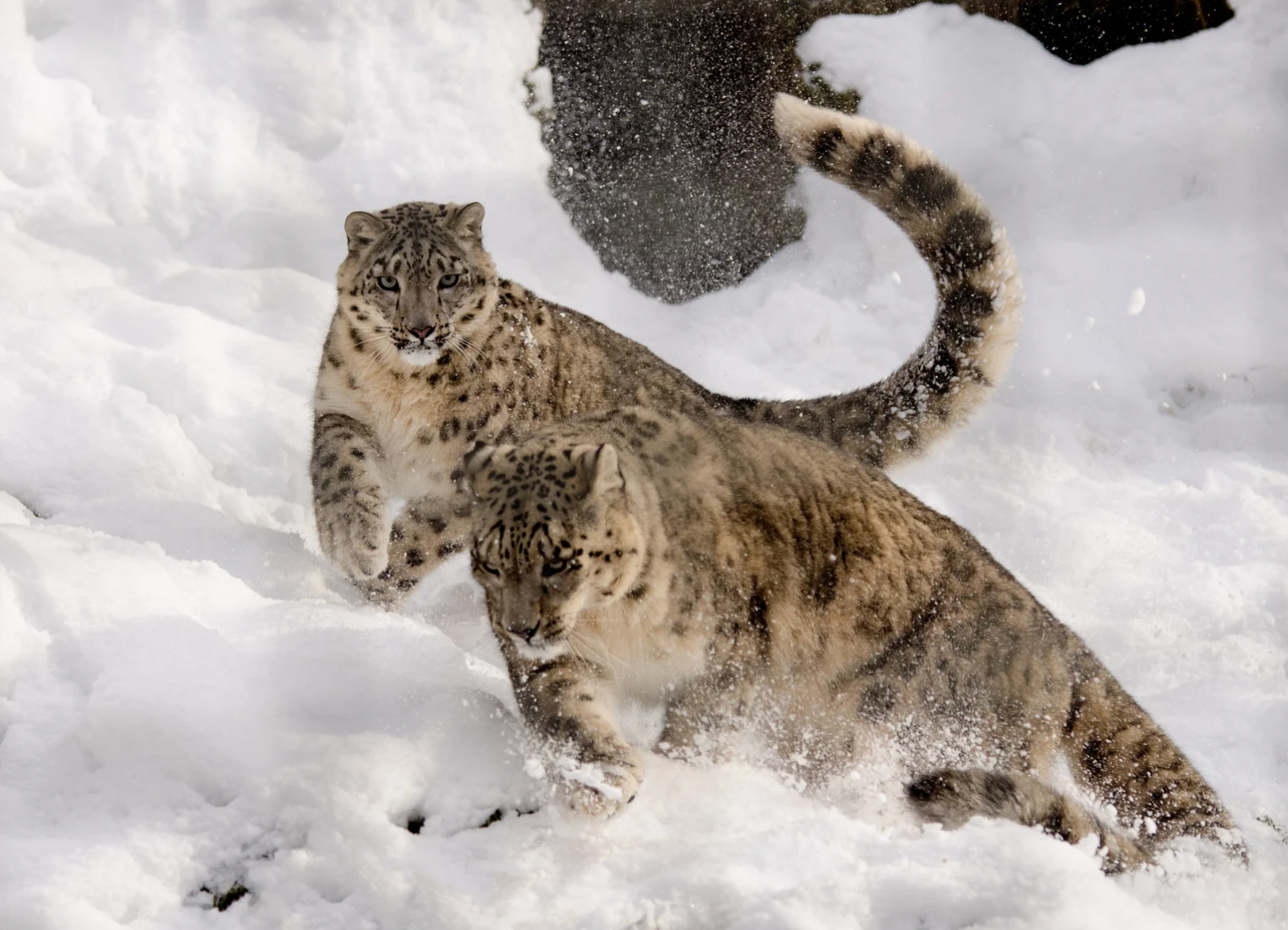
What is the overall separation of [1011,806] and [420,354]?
300 centimetres

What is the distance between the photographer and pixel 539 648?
Result: 376 centimetres

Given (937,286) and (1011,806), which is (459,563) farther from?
(1011,806)

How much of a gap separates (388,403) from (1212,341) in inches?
206

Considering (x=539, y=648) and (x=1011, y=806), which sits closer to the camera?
(x=1011, y=806)

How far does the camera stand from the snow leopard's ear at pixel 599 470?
12.4 ft

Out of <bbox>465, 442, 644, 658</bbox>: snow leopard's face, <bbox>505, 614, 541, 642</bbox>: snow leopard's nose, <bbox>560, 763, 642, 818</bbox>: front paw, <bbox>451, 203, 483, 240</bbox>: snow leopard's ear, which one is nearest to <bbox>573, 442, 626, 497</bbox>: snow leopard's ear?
<bbox>465, 442, 644, 658</bbox>: snow leopard's face

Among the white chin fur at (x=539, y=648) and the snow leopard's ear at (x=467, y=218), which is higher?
the snow leopard's ear at (x=467, y=218)

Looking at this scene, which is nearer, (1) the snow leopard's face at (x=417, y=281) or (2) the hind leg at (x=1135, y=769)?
(2) the hind leg at (x=1135, y=769)

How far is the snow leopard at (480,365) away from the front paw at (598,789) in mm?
1922

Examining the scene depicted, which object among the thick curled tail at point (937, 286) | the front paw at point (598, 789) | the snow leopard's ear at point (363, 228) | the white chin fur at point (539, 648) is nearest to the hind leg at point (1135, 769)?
the front paw at point (598, 789)

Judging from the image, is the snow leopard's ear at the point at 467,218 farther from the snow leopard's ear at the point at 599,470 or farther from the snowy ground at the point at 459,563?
the snow leopard's ear at the point at 599,470

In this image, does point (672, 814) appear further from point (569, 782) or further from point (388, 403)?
point (388, 403)

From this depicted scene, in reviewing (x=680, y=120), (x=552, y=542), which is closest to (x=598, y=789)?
(x=552, y=542)

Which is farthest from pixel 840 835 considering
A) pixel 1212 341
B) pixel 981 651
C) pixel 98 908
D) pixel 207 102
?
pixel 207 102
